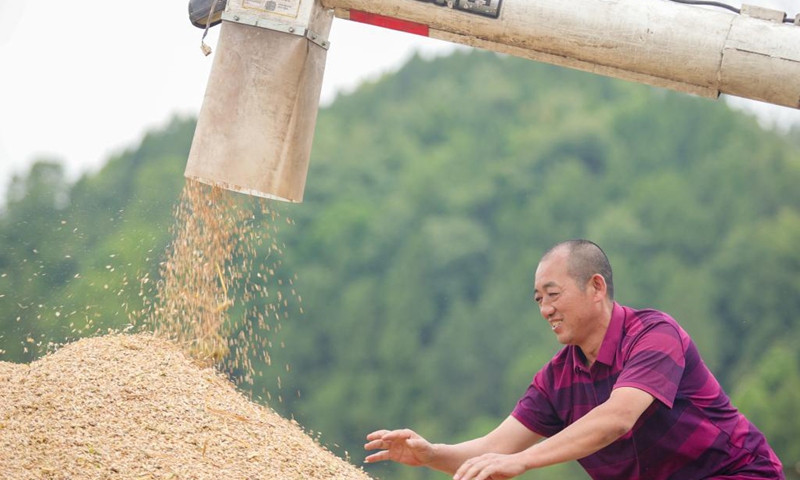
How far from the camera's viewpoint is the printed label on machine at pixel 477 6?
4203 millimetres

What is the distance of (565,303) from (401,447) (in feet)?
2.92

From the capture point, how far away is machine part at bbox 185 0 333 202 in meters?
4.34

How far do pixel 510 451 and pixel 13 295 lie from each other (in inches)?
148

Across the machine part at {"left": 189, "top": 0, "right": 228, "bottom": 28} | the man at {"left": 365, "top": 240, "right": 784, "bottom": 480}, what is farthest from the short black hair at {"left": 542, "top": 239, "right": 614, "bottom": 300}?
the machine part at {"left": 189, "top": 0, "right": 228, "bottom": 28}

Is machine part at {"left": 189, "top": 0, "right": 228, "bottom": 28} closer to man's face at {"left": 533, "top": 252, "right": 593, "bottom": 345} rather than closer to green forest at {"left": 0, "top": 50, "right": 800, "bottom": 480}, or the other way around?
man's face at {"left": 533, "top": 252, "right": 593, "bottom": 345}

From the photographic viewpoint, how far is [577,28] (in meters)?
4.16

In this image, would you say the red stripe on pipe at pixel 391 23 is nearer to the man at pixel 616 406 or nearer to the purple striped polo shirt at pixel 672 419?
the man at pixel 616 406

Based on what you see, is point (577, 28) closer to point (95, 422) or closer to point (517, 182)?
point (95, 422)

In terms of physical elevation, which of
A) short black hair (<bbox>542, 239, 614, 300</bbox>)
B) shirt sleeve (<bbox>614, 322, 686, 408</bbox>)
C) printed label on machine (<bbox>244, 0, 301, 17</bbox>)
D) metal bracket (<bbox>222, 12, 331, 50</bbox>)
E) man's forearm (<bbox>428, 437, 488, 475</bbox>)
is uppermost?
printed label on machine (<bbox>244, 0, 301, 17</bbox>)

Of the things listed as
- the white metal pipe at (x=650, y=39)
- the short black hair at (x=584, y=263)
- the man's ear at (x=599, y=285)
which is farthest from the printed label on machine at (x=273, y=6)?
the man's ear at (x=599, y=285)

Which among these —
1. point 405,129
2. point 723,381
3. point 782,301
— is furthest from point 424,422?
point 405,129

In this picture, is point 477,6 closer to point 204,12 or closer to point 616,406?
point 204,12

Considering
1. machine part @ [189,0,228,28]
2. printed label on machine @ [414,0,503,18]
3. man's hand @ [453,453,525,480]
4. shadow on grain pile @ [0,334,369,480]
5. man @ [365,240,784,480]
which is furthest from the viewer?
machine part @ [189,0,228,28]

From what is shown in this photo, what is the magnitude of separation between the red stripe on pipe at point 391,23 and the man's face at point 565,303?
3.50ft
